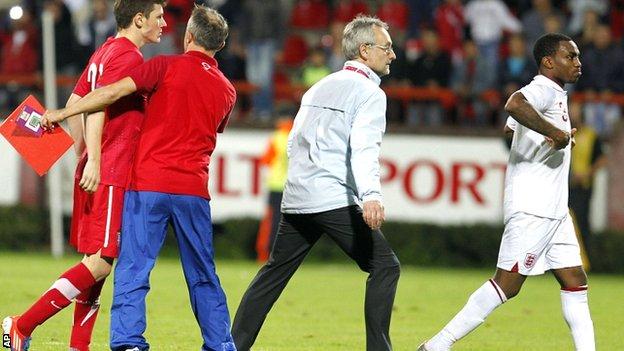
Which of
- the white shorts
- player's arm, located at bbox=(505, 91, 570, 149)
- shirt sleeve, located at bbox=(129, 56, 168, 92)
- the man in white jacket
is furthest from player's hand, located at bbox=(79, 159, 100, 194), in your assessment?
the white shorts

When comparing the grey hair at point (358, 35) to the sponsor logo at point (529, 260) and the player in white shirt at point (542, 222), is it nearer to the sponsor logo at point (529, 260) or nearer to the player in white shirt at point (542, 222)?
the player in white shirt at point (542, 222)

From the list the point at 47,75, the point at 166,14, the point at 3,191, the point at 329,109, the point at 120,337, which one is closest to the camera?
the point at 120,337

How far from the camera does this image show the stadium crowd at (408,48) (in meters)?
21.5

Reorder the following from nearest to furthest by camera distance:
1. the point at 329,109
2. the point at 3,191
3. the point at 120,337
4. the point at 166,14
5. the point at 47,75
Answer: the point at 120,337 < the point at 329,109 < the point at 47,75 < the point at 3,191 < the point at 166,14

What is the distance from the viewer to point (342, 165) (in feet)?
29.7

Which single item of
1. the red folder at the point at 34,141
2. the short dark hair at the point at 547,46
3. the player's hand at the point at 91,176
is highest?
the short dark hair at the point at 547,46

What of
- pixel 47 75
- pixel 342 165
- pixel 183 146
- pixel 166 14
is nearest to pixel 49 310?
pixel 183 146

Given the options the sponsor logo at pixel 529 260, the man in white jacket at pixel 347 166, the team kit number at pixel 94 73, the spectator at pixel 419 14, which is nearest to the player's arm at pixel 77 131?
the team kit number at pixel 94 73

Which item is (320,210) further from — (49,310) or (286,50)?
(286,50)

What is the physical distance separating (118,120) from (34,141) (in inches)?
24.8

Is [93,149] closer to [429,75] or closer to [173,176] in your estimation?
[173,176]

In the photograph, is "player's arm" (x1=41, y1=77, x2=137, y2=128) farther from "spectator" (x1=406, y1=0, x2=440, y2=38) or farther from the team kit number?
"spectator" (x1=406, y1=0, x2=440, y2=38)

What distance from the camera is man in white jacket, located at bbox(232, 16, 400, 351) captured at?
29.3ft

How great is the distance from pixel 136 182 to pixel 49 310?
3.60ft
